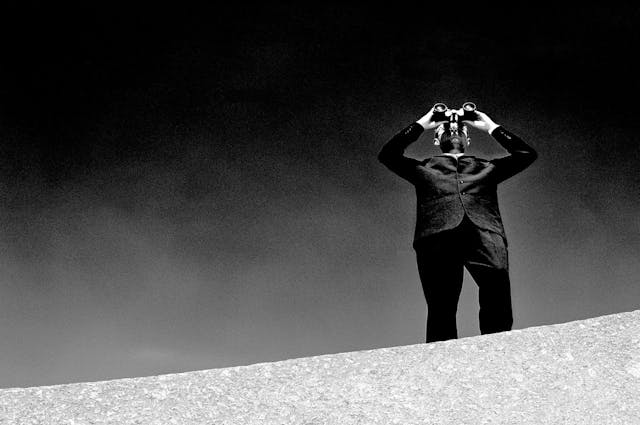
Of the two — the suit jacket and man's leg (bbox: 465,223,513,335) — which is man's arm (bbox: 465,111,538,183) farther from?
man's leg (bbox: 465,223,513,335)

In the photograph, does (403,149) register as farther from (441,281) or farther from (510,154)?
(441,281)

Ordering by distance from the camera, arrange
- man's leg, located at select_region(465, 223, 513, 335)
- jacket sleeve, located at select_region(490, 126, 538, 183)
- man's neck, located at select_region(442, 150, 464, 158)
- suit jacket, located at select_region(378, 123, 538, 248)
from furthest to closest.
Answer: man's neck, located at select_region(442, 150, 464, 158) < jacket sleeve, located at select_region(490, 126, 538, 183) < suit jacket, located at select_region(378, 123, 538, 248) < man's leg, located at select_region(465, 223, 513, 335)

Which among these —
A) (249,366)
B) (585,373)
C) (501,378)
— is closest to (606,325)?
(585,373)

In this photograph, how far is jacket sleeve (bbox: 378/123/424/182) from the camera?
5578 millimetres

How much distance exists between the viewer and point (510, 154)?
18.3 ft

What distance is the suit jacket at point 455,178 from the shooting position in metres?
5.39

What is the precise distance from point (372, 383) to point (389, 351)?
0.28 m

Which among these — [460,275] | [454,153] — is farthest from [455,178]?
[460,275]

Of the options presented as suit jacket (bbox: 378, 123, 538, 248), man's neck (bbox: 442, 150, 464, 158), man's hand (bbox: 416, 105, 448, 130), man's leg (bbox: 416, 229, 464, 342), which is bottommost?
man's leg (bbox: 416, 229, 464, 342)

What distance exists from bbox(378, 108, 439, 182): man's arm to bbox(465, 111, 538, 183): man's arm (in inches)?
17.0

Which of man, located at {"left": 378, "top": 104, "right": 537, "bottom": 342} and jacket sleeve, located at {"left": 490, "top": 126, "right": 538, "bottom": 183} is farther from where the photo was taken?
jacket sleeve, located at {"left": 490, "top": 126, "right": 538, "bottom": 183}

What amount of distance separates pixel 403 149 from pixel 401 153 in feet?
0.10

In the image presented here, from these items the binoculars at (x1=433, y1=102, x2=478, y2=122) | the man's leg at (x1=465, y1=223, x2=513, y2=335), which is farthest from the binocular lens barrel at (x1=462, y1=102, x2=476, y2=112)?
the man's leg at (x1=465, y1=223, x2=513, y2=335)

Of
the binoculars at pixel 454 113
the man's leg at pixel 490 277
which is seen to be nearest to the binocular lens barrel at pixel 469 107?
the binoculars at pixel 454 113
